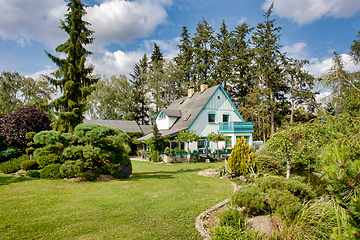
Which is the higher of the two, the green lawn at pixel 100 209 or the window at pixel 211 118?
the window at pixel 211 118

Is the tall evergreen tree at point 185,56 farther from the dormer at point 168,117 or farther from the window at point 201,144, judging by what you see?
the window at point 201,144

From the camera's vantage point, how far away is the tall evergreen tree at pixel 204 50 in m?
37.3

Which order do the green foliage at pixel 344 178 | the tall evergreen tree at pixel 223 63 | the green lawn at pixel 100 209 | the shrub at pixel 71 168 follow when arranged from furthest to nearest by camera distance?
1. the tall evergreen tree at pixel 223 63
2. the shrub at pixel 71 168
3. the green lawn at pixel 100 209
4. the green foliage at pixel 344 178

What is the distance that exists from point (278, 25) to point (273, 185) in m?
33.9

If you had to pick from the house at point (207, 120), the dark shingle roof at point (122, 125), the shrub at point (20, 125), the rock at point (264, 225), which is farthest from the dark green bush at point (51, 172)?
the dark shingle roof at point (122, 125)

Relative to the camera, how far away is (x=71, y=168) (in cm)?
870

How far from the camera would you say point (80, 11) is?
1323 cm

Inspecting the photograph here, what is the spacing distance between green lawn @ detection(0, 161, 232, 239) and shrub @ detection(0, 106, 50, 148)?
4306 mm

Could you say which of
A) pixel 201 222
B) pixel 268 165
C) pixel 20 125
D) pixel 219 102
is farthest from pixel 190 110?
pixel 201 222

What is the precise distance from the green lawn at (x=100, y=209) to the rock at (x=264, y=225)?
1.31m

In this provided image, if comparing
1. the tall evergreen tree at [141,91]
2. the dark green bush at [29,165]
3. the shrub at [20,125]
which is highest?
the tall evergreen tree at [141,91]

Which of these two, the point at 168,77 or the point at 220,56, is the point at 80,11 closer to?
the point at 168,77

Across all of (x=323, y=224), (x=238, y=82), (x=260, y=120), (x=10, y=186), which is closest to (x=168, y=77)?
(x=238, y=82)

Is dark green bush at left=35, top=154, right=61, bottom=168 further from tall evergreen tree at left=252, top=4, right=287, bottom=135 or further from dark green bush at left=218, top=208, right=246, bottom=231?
tall evergreen tree at left=252, top=4, right=287, bottom=135
